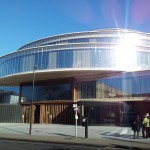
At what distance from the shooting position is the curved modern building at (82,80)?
4984 centimetres

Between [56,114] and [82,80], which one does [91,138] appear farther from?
[82,80]

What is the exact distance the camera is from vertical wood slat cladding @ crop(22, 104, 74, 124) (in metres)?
55.2

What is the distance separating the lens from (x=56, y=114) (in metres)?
56.9

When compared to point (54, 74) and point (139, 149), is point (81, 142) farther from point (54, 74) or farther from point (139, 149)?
point (54, 74)

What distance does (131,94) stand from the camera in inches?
1996

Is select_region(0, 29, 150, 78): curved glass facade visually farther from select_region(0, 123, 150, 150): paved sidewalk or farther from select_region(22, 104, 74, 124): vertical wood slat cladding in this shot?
select_region(0, 123, 150, 150): paved sidewalk

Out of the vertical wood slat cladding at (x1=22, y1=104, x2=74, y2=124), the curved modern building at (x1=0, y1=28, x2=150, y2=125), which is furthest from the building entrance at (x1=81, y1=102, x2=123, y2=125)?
the vertical wood slat cladding at (x1=22, y1=104, x2=74, y2=124)

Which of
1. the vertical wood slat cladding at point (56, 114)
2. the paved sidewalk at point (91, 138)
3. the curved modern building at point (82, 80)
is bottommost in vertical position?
the paved sidewalk at point (91, 138)

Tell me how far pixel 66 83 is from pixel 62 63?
5.23 metres

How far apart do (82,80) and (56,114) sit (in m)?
8.32

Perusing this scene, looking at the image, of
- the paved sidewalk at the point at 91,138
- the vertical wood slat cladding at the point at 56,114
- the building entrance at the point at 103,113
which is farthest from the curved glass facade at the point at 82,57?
the paved sidewalk at the point at 91,138

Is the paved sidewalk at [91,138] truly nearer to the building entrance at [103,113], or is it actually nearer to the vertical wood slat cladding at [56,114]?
the building entrance at [103,113]

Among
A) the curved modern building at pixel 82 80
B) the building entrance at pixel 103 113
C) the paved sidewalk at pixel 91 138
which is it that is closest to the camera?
the paved sidewalk at pixel 91 138

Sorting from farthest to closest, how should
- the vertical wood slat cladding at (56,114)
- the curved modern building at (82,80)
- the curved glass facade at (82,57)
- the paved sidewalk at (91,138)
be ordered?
the vertical wood slat cladding at (56,114) → the curved glass facade at (82,57) → the curved modern building at (82,80) → the paved sidewalk at (91,138)
